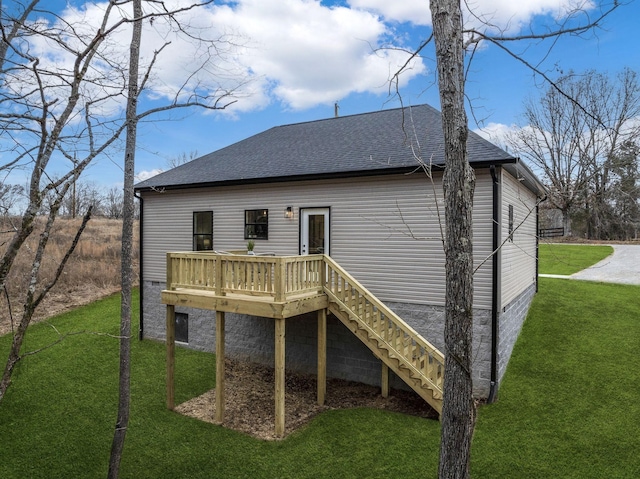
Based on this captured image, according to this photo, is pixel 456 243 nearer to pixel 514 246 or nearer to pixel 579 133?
pixel 514 246

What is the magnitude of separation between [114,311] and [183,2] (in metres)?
13.2

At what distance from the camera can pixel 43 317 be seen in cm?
1498

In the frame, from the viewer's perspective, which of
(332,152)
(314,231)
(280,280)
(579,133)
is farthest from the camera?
(579,133)

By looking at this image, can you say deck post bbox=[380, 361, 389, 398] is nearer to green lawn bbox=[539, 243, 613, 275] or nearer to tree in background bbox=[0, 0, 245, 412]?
tree in background bbox=[0, 0, 245, 412]

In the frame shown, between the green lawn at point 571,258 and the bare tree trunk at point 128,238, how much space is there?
1580 centimetres

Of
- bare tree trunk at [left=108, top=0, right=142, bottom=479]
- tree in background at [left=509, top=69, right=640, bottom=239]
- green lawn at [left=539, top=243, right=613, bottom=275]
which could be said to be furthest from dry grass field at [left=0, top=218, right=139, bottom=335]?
green lawn at [left=539, top=243, right=613, bottom=275]

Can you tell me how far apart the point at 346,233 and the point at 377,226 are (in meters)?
0.78

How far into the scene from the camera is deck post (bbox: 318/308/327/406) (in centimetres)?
845

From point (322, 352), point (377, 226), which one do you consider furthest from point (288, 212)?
point (322, 352)

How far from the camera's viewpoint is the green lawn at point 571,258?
18766 millimetres

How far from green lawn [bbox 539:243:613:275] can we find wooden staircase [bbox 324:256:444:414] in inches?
455

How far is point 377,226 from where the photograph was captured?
916cm

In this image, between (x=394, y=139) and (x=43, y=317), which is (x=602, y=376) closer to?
(x=394, y=139)

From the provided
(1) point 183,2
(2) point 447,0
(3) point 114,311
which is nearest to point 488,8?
(2) point 447,0
